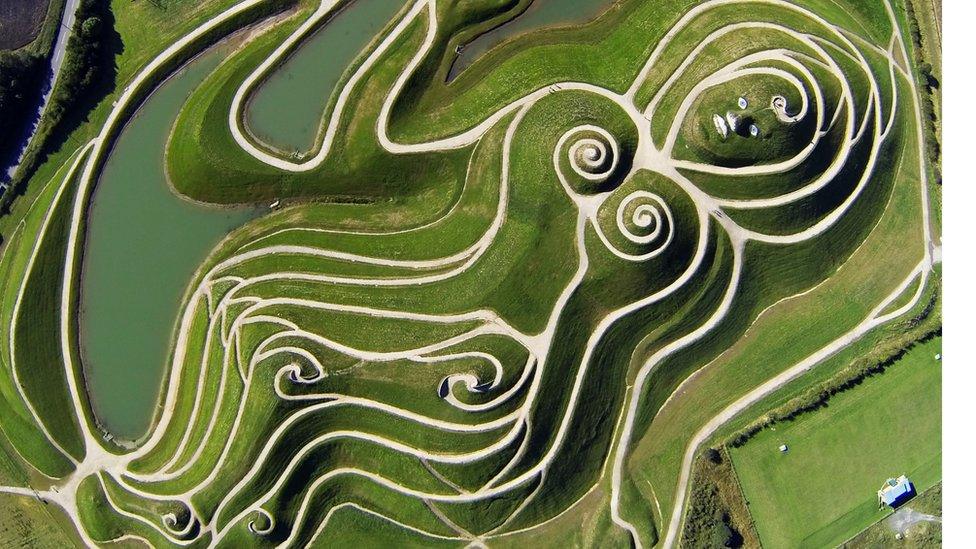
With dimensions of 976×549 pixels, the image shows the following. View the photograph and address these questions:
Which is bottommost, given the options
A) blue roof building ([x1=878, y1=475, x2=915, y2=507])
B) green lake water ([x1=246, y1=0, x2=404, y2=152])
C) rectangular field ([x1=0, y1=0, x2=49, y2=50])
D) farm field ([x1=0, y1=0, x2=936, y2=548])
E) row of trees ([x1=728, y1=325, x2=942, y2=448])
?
blue roof building ([x1=878, y1=475, x2=915, y2=507])

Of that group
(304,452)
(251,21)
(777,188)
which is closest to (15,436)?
(304,452)

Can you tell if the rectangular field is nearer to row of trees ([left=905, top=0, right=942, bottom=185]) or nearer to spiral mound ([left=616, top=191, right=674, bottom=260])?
spiral mound ([left=616, top=191, right=674, bottom=260])

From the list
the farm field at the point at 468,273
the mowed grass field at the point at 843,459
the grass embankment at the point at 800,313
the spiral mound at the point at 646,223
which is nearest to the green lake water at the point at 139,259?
the farm field at the point at 468,273

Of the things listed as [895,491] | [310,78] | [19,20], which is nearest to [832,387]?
[895,491]

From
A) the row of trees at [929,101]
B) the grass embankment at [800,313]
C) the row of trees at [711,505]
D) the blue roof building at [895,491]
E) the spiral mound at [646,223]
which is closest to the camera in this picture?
the spiral mound at [646,223]

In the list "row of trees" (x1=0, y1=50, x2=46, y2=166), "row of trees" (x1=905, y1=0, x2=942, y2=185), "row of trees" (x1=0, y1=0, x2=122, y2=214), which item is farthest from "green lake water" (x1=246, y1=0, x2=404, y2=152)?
"row of trees" (x1=905, y1=0, x2=942, y2=185)

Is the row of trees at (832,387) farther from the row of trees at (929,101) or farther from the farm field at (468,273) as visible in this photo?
the row of trees at (929,101)
